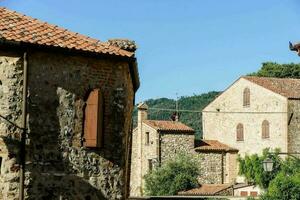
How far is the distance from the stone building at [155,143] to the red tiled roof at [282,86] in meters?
6.14

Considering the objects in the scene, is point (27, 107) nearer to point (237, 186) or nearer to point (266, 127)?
point (237, 186)

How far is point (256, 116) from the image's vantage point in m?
39.6

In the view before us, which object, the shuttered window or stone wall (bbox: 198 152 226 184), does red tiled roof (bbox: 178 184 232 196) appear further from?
the shuttered window

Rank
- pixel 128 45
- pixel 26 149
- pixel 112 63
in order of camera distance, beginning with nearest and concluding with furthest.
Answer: pixel 26 149 < pixel 112 63 < pixel 128 45

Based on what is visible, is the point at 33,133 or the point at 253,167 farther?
the point at 253,167

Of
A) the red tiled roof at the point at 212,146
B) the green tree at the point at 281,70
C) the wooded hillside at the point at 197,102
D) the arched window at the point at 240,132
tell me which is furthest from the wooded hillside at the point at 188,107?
the arched window at the point at 240,132

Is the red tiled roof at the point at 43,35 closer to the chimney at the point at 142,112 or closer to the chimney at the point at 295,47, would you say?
the chimney at the point at 295,47

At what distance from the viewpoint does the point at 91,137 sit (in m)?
12.2

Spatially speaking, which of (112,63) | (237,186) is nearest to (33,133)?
(112,63)

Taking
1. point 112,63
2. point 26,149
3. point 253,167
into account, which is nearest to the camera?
point 26,149

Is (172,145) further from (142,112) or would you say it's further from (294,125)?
(294,125)

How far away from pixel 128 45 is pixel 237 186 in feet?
79.4

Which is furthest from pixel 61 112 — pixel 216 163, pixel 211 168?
pixel 216 163

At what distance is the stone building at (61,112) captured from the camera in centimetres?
1155
